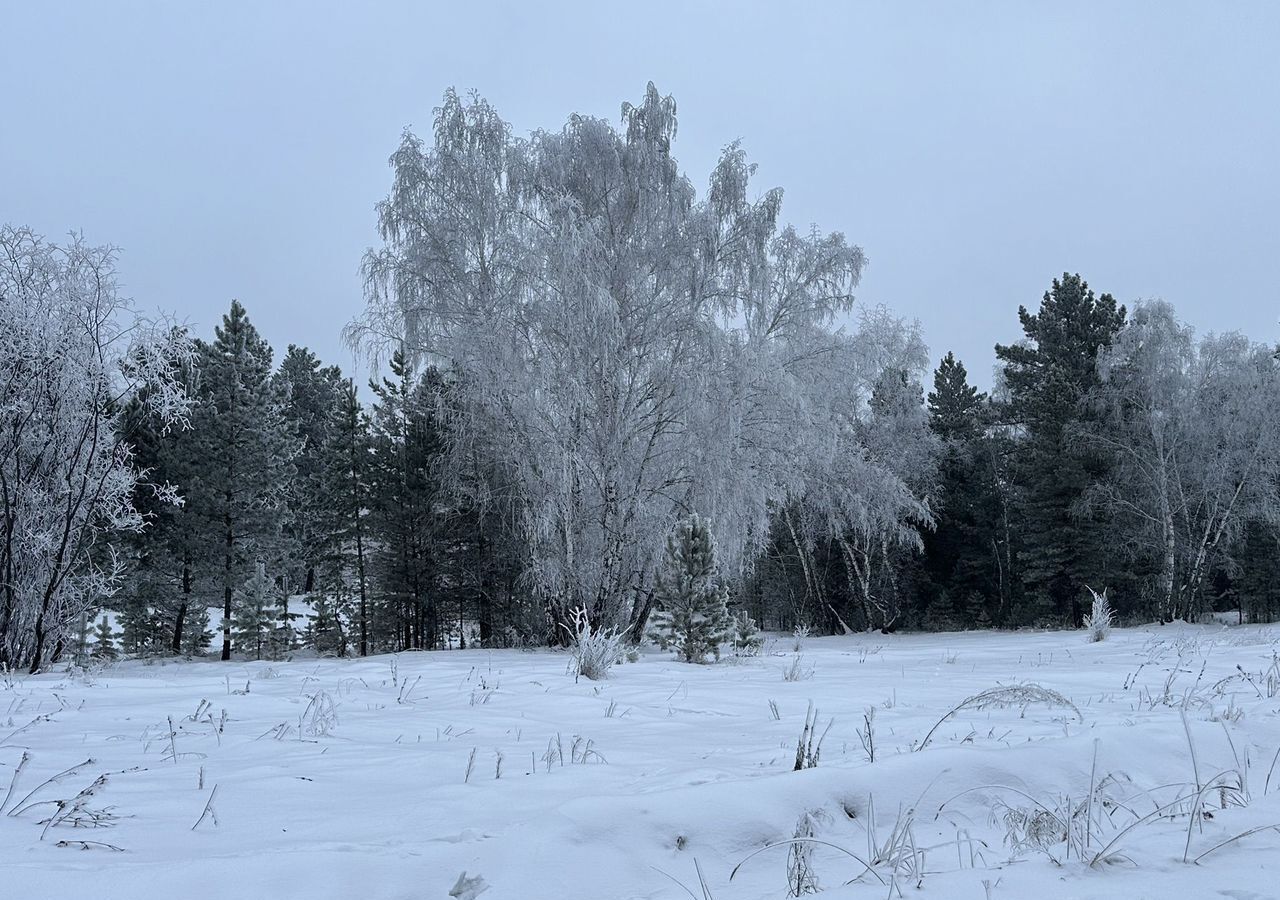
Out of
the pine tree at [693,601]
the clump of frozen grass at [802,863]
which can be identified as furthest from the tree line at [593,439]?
the clump of frozen grass at [802,863]

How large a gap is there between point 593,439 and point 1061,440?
16.0 meters

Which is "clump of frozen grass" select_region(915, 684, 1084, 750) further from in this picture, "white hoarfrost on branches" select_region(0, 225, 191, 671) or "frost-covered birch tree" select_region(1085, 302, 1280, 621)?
"frost-covered birch tree" select_region(1085, 302, 1280, 621)

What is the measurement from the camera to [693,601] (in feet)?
30.4

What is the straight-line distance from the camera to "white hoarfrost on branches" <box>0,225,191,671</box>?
7711 mm

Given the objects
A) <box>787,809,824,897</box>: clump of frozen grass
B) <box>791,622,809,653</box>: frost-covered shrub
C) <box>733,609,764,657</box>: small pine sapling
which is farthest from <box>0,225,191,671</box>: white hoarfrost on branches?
<box>787,809,824,897</box>: clump of frozen grass

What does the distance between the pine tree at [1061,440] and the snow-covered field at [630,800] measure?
64.7ft

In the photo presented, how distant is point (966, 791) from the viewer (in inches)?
91.3

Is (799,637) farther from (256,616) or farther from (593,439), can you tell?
(256,616)

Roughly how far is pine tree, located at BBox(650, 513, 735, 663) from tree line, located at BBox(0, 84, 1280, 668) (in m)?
2.55

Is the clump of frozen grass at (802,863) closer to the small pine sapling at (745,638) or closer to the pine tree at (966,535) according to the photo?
the small pine sapling at (745,638)

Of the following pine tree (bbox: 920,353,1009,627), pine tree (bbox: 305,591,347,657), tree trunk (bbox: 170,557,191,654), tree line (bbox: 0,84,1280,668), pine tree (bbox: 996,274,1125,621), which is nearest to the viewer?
tree line (bbox: 0,84,1280,668)

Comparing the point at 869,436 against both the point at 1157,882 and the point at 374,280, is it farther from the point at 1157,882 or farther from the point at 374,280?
the point at 1157,882

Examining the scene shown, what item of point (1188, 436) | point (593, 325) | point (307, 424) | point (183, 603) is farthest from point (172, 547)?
point (1188, 436)

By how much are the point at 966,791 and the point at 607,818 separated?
1.11 metres
